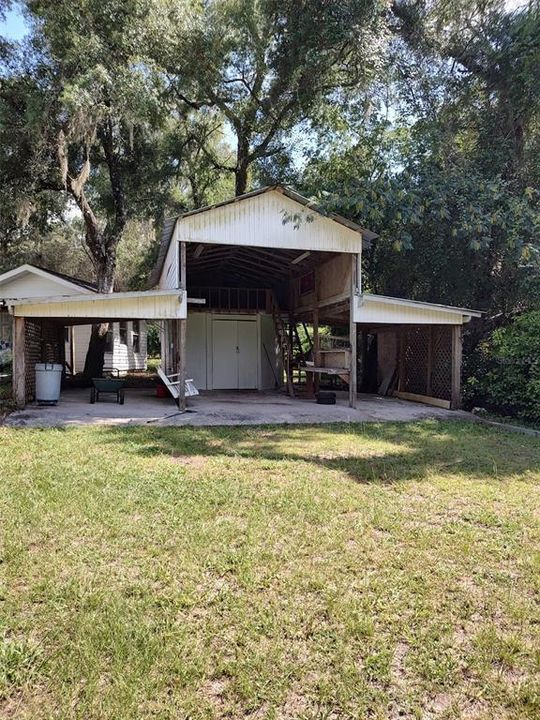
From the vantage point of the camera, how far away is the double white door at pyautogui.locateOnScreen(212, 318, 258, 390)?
15.0 meters

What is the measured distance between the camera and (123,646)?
89.9 inches

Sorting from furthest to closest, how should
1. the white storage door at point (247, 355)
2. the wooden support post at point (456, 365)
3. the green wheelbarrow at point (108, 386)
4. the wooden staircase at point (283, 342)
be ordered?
the white storage door at point (247, 355)
the wooden staircase at point (283, 342)
the wooden support post at point (456, 365)
the green wheelbarrow at point (108, 386)

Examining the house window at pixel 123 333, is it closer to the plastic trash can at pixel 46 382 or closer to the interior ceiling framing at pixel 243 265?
the interior ceiling framing at pixel 243 265

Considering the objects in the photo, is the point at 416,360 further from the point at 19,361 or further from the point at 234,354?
the point at 19,361

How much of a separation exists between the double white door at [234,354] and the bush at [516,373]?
6962 mm

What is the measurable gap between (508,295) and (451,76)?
581 centimetres

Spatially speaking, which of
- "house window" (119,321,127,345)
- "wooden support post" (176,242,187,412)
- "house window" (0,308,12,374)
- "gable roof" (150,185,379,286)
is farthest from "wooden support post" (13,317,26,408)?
"house window" (119,321,127,345)

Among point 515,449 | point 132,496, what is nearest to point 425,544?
point 132,496

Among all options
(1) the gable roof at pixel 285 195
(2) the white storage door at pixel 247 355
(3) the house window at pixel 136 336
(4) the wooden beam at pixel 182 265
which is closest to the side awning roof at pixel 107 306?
(4) the wooden beam at pixel 182 265

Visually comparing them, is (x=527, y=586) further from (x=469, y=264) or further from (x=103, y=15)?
(x=103, y=15)

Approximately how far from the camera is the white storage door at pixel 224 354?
49.2ft

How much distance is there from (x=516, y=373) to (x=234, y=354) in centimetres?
836

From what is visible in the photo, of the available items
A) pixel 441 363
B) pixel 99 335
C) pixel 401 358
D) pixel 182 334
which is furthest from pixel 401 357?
pixel 99 335

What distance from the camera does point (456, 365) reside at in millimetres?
10688
